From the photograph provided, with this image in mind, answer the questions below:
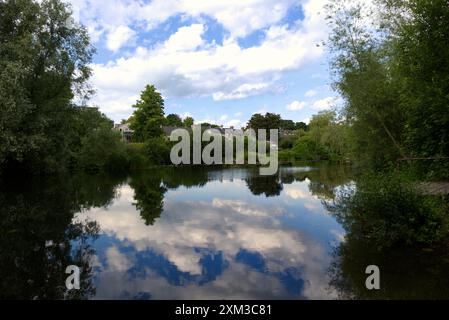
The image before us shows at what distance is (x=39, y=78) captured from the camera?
2366 cm

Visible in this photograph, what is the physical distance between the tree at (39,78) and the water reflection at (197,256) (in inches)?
232

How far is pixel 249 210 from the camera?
15141 mm

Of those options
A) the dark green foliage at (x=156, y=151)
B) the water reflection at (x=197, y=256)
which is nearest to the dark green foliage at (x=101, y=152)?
the dark green foliage at (x=156, y=151)

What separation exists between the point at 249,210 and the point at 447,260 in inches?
335

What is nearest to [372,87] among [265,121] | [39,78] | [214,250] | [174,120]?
[214,250]

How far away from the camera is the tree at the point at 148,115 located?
56.2 m

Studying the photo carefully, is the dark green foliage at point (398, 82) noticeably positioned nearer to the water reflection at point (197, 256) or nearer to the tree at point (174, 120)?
the water reflection at point (197, 256)

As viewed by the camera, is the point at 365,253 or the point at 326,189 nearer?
the point at 365,253

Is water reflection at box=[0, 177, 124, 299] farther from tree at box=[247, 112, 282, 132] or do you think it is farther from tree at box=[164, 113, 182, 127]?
tree at box=[247, 112, 282, 132]

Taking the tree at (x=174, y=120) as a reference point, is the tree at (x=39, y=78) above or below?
below

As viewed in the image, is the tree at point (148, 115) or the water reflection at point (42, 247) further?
the tree at point (148, 115)

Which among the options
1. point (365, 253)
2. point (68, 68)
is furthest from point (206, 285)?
point (68, 68)

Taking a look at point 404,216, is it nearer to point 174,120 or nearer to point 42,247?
point 42,247
